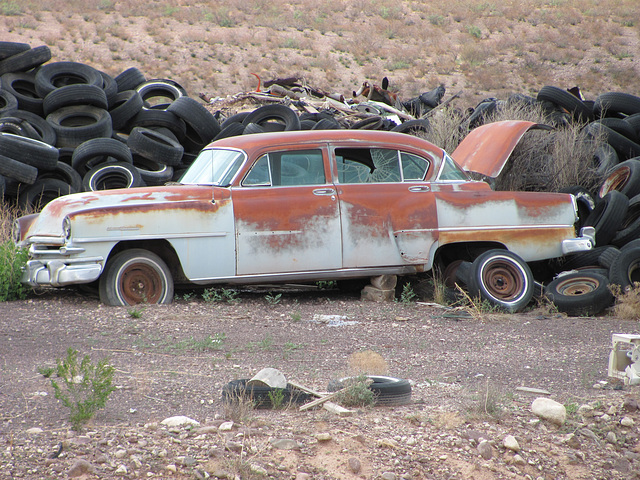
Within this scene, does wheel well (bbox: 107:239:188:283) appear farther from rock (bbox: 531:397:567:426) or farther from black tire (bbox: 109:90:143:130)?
black tire (bbox: 109:90:143:130)

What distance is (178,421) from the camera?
3637 millimetres

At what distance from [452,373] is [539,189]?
6.68 metres

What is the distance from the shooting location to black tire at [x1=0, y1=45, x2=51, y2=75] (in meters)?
12.9

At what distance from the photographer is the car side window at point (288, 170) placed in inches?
278

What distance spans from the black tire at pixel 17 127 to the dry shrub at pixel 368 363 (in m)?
8.12

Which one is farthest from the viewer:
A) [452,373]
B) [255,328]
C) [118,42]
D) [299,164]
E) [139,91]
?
[118,42]

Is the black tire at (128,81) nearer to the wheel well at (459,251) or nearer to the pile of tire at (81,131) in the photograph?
the pile of tire at (81,131)

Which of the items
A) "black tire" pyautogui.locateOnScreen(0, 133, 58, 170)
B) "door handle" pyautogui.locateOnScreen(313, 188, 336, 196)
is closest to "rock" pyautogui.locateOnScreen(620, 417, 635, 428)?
"door handle" pyautogui.locateOnScreen(313, 188, 336, 196)

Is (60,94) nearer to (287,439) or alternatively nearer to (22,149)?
(22,149)

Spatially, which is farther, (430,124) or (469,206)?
(430,124)

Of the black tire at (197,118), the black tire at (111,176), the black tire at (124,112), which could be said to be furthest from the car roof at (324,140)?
the black tire at (124,112)

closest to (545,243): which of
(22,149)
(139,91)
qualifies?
(22,149)

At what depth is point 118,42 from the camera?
111 feet

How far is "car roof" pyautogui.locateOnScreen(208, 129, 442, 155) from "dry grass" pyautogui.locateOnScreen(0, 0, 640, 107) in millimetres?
23783
